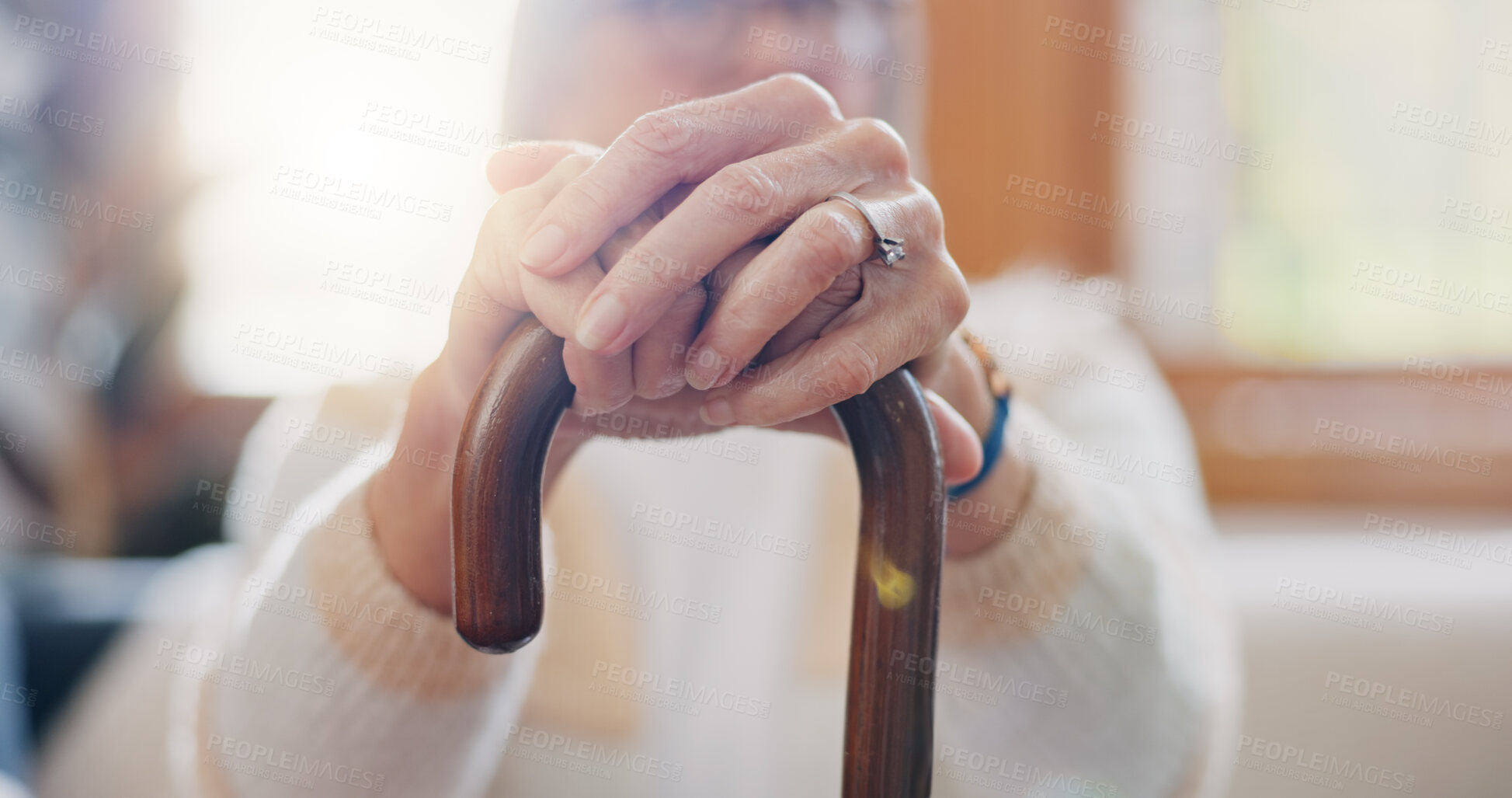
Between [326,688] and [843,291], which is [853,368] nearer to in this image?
[843,291]

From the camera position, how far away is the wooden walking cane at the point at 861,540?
9.3 inches

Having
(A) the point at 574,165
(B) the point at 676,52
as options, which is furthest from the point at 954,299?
(B) the point at 676,52

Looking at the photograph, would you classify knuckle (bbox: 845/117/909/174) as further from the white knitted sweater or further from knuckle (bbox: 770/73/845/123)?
the white knitted sweater

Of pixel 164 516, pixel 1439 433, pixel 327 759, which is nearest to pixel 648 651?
pixel 327 759

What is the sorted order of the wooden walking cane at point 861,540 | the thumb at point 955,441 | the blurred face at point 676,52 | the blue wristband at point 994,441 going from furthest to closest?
the blurred face at point 676,52 → the blue wristband at point 994,441 → the thumb at point 955,441 → the wooden walking cane at point 861,540

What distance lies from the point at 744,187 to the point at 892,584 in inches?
5.3

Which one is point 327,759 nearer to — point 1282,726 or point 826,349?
point 826,349

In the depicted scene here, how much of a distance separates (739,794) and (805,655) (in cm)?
15

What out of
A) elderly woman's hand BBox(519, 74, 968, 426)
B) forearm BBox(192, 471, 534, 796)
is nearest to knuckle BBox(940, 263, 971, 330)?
elderly woman's hand BBox(519, 74, 968, 426)

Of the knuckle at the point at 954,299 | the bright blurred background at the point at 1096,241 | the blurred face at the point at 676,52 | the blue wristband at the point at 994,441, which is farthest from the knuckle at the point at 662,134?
the bright blurred background at the point at 1096,241

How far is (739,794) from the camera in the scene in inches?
33.4

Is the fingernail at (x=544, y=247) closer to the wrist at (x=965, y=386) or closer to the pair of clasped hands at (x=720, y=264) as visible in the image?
the pair of clasped hands at (x=720, y=264)

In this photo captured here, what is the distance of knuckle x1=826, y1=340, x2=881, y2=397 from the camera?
0.27m

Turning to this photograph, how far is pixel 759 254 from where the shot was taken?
10.9 inches
